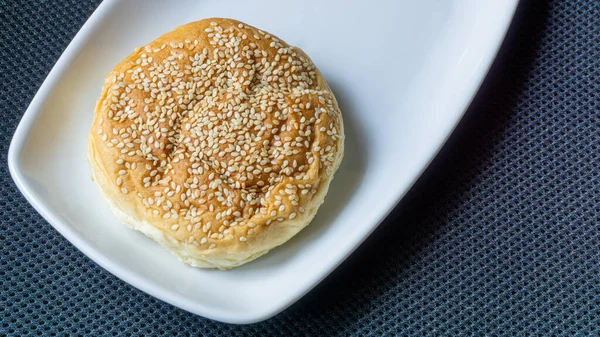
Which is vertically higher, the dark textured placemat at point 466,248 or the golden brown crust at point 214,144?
the golden brown crust at point 214,144

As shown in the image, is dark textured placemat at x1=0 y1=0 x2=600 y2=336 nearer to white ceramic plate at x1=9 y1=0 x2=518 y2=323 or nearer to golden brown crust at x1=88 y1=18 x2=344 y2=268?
white ceramic plate at x1=9 y1=0 x2=518 y2=323

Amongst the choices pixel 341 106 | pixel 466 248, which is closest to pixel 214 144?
pixel 341 106

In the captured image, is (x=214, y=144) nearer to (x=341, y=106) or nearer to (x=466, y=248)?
(x=341, y=106)

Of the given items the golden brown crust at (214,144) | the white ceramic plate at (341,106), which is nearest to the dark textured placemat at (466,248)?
the white ceramic plate at (341,106)

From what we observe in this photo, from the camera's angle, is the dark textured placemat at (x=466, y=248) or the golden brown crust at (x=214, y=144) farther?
the dark textured placemat at (x=466, y=248)

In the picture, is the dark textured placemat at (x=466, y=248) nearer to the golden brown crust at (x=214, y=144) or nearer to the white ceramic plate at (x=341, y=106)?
the white ceramic plate at (x=341, y=106)
